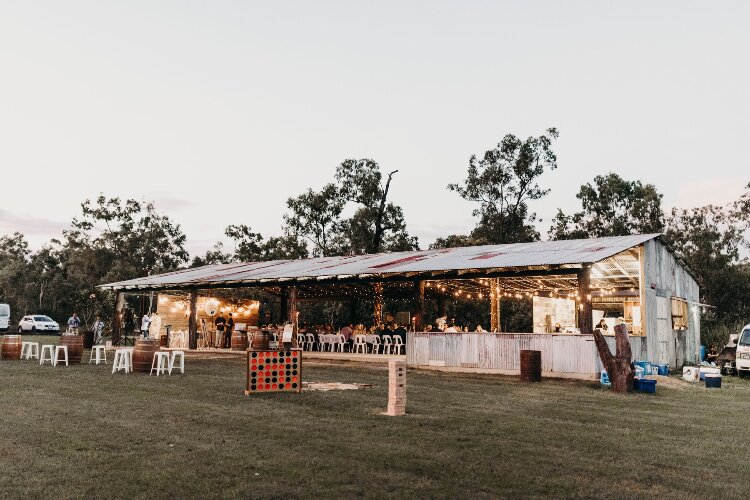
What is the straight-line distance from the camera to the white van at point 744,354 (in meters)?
17.1

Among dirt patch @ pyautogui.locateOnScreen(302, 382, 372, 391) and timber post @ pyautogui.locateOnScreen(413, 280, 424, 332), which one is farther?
timber post @ pyautogui.locateOnScreen(413, 280, 424, 332)

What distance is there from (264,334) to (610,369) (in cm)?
1324

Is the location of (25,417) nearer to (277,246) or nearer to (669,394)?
(669,394)

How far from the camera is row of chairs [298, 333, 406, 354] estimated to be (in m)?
20.8

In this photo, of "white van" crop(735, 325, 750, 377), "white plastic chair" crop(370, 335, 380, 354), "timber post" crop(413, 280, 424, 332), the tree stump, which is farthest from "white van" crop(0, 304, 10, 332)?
"white van" crop(735, 325, 750, 377)

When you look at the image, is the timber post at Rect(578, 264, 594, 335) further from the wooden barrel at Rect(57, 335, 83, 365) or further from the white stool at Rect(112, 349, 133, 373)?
the wooden barrel at Rect(57, 335, 83, 365)

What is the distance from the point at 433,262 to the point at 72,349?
9918 millimetres

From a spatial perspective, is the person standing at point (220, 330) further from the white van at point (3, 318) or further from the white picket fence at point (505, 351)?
the white van at point (3, 318)

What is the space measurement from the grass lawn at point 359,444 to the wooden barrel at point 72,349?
5.17m

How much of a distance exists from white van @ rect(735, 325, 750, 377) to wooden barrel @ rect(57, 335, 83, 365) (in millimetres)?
17368

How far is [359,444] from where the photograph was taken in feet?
21.9

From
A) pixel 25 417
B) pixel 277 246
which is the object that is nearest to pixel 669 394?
pixel 25 417

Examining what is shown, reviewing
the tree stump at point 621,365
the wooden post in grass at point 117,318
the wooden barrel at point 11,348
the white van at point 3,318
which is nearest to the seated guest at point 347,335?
the wooden barrel at point 11,348

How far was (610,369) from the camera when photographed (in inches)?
513
